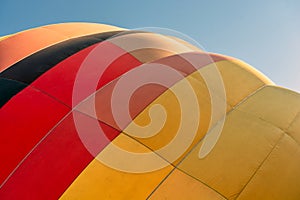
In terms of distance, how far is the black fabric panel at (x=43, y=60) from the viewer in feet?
15.9

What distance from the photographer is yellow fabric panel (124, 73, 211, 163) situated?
3.94 metres

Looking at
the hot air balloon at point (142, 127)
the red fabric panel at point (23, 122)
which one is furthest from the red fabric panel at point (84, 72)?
the red fabric panel at point (23, 122)

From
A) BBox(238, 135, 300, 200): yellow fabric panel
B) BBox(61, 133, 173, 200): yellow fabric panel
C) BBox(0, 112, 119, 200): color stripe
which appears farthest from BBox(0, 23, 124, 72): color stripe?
BBox(238, 135, 300, 200): yellow fabric panel

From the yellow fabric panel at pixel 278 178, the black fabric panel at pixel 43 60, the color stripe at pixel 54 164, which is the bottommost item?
the color stripe at pixel 54 164

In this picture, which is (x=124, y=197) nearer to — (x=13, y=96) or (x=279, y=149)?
(x=279, y=149)

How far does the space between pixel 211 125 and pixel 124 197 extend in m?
1.40

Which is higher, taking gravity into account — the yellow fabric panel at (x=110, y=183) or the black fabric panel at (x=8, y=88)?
the black fabric panel at (x=8, y=88)

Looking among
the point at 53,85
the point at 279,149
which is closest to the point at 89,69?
the point at 53,85

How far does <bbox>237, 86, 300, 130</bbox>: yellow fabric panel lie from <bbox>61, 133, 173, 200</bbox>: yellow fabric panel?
1436mm

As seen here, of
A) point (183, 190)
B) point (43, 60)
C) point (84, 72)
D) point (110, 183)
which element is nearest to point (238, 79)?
point (183, 190)

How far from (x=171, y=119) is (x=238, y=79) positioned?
1.40 meters

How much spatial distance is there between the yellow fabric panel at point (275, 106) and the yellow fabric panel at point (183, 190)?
4.20 ft

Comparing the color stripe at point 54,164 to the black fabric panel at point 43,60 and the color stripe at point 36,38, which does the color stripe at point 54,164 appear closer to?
the black fabric panel at point 43,60

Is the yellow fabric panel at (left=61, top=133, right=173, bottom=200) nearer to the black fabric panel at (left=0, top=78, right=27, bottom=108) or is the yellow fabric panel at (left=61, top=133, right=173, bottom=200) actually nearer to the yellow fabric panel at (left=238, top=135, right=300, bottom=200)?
the yellow fabric panel at (left=238, top=135, right=300, bottom=200)
